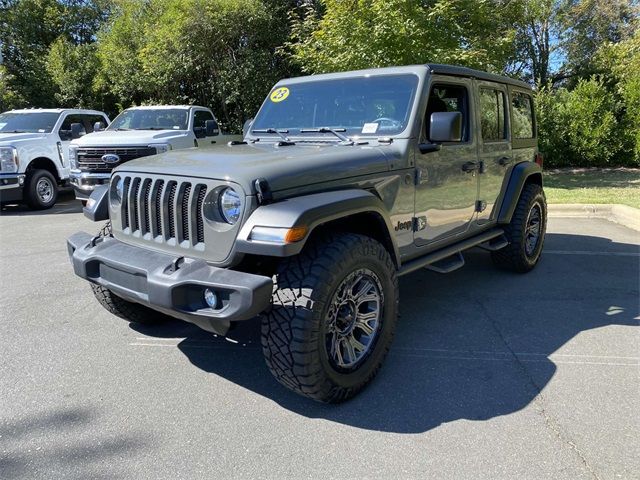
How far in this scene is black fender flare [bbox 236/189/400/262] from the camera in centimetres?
257

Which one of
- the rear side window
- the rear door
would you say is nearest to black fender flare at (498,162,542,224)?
the rear door

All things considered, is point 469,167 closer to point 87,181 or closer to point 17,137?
point 87,181

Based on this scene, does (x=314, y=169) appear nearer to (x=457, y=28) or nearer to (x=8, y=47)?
(x=457, y=28)

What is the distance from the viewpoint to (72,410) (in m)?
2.96

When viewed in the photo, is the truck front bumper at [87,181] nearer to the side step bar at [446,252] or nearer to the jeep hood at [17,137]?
the jeep hood at [17,137]

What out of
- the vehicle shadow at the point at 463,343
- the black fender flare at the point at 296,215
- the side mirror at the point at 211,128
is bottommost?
the vehicle shadow at the point at 463,343

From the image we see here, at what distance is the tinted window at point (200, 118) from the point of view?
10.4 metres

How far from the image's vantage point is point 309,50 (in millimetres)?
10523

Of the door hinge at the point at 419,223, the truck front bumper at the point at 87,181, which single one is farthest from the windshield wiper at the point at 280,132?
the truck front bumper at the point at 87,181

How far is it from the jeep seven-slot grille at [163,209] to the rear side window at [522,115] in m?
3.65

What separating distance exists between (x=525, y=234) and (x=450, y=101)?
1797mm

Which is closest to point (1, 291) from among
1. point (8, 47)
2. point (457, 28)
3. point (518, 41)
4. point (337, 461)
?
point (337, 461)

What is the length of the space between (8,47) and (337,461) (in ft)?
79.9

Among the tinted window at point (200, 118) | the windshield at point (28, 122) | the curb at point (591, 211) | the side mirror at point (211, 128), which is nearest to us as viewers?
the curb at point (591, 211)
